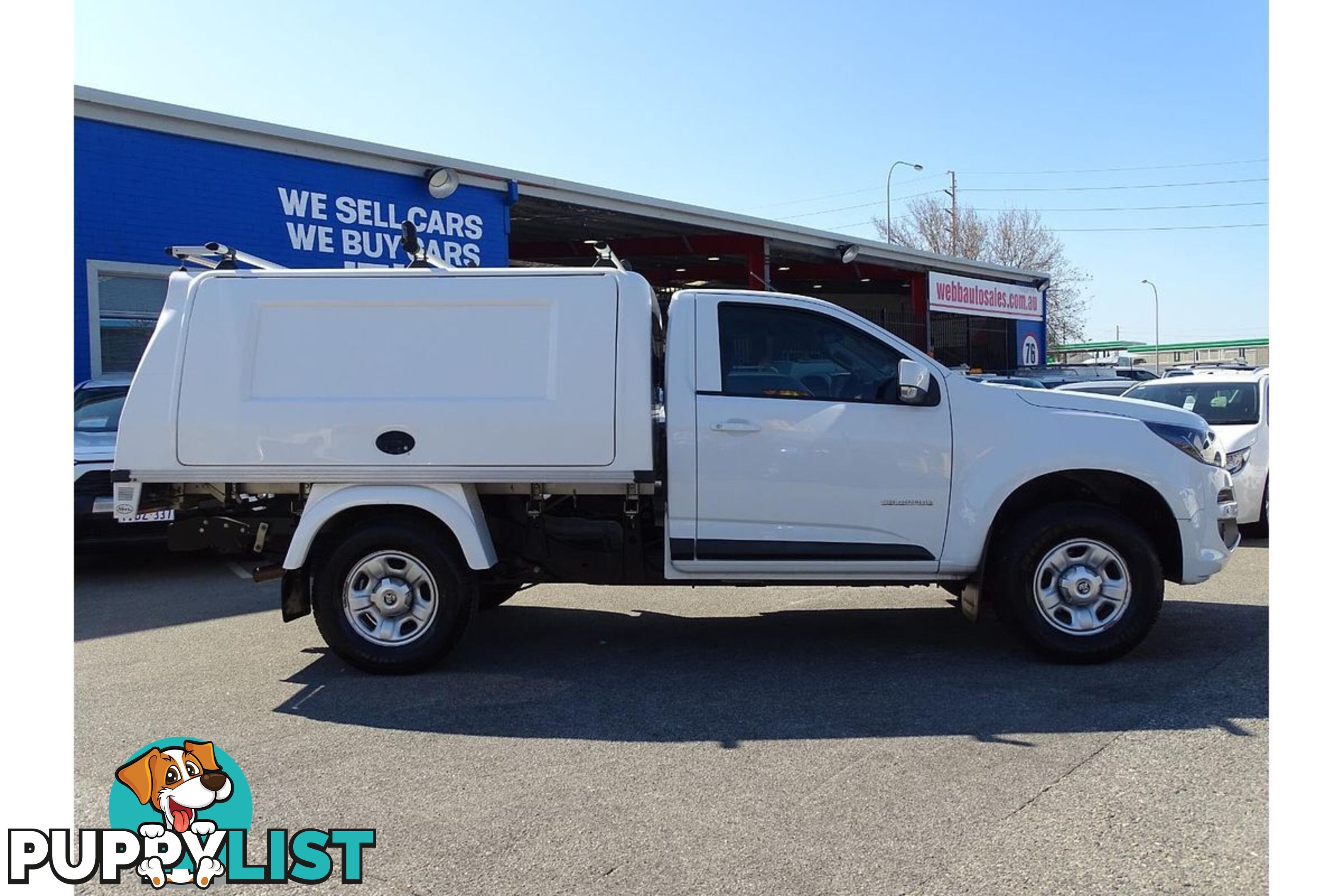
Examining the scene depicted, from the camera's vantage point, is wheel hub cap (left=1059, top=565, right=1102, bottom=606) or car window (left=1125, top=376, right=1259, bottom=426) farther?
car window (left=1125, top=376, right=1259, bottom=426)

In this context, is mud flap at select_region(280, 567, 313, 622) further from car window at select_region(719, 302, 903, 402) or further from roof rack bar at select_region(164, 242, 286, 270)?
Answer: car window at select_region(719, 302, 903, 402)

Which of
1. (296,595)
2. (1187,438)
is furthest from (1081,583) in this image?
(296,595)

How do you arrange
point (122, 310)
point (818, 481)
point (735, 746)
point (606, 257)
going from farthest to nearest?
1. point (122, 310)
2. point (606, 257)
3. point (818, 481)
4. point (735, 746)

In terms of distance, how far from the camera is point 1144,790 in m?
4.21

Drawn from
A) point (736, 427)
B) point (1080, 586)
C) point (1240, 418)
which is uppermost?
point (1240, 418)

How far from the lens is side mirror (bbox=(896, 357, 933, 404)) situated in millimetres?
5957

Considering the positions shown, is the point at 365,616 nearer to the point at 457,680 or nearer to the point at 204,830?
the point at 457,680

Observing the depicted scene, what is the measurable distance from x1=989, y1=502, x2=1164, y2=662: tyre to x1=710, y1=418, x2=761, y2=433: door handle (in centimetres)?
157

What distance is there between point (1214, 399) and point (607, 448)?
317 inches

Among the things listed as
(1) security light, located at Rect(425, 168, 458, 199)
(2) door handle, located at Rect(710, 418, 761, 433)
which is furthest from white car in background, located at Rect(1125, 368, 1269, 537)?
(1) security light, located at Rect(425, 168, 458, 199)

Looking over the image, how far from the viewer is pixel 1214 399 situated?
442 inches

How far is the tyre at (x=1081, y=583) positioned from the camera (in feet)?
19.6

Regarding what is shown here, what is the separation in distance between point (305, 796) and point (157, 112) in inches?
447

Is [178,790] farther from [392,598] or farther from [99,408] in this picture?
[99,408]
